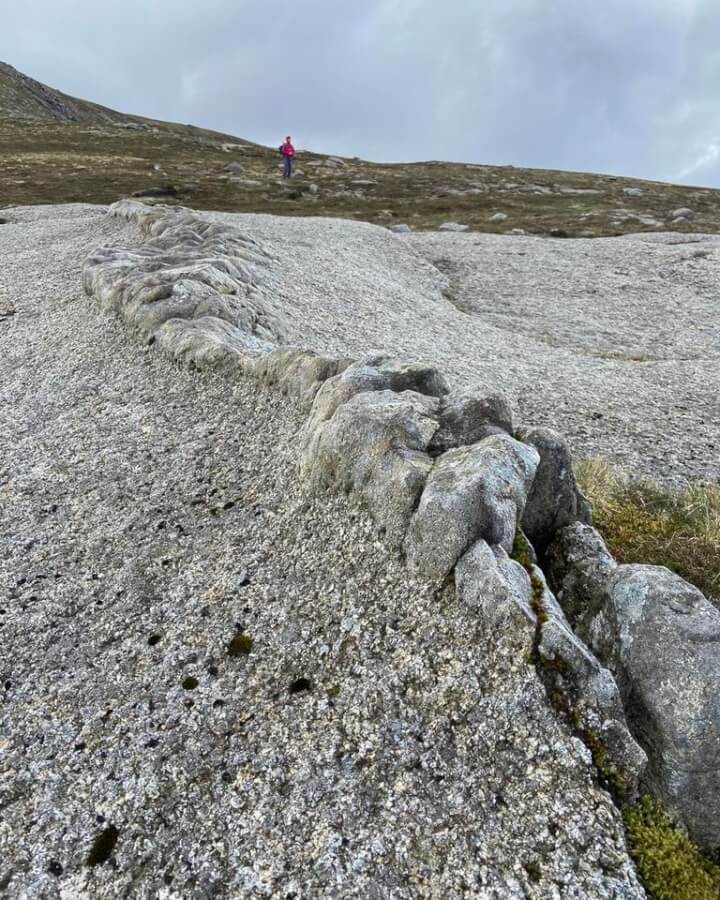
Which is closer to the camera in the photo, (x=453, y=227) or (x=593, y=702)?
(x=593, y=702)

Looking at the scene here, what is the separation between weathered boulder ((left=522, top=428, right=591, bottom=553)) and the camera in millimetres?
11188

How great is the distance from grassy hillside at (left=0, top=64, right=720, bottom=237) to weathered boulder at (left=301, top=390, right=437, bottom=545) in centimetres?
6104

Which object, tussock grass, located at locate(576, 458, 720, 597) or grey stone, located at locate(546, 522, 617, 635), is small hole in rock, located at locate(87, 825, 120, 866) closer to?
grey stone, located at locate(546, 522, 617, 635)

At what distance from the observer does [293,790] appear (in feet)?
24.0

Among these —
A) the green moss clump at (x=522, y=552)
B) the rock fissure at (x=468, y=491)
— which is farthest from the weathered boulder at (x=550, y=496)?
the green moss clump at (x=522, y=552)

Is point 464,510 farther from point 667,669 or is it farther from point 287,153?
point 287,153

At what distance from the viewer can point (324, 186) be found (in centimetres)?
9150

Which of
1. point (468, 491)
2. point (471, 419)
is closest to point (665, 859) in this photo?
point (468, 491)

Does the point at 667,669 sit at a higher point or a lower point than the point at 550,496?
lower

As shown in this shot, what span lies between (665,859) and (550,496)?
235 inches

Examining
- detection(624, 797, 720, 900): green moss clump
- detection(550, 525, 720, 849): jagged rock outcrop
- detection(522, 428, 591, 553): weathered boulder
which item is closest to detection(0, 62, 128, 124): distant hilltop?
detection(522, 428, 591, 553): weathered boulder

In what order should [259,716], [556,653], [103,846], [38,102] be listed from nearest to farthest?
[103,846] < [556,653] < [259,716] < [38,102]

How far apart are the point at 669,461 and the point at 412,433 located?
1114 cm

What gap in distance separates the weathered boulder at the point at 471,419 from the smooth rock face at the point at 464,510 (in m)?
1.51
